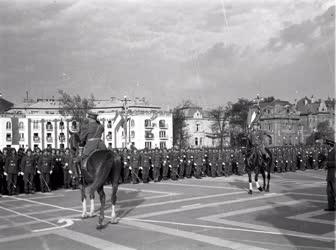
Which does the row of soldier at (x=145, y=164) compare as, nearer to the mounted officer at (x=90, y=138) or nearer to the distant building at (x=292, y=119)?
the mounted officer at (x=90, y=138)

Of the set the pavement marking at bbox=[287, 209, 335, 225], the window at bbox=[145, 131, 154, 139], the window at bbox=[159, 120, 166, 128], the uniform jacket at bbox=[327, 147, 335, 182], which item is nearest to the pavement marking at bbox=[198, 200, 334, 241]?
the pavement marking at bbox=[287, 209, 335, 225]

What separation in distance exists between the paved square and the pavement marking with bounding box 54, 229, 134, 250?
0.06ft

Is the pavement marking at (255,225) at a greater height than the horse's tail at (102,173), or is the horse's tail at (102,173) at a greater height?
the horse's tail at (102,173)

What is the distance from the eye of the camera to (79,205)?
14.0 meters

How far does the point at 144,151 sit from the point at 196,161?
11.5ft

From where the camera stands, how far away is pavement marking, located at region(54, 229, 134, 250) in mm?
8227

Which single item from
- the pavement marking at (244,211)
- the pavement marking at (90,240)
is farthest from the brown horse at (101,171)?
the pavement marking at (244,211)

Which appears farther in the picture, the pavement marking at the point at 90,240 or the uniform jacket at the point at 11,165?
the uniform jacket at the point at 11,165

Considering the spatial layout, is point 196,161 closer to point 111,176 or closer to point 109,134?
point 111,176

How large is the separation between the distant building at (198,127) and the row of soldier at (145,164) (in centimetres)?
7921

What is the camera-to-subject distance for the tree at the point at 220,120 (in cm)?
10231

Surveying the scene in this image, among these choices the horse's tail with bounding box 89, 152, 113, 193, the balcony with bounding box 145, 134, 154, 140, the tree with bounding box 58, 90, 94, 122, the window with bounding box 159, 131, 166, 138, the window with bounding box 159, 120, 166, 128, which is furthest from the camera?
the window with bounding box 159, 131, 166, 138

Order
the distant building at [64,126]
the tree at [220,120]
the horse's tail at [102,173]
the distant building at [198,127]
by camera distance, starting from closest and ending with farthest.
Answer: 1. the horse's tail at [102,173]
2. the distant building at [64,126]
3. the tree at [220,120]
4. the distant building at [198,127]

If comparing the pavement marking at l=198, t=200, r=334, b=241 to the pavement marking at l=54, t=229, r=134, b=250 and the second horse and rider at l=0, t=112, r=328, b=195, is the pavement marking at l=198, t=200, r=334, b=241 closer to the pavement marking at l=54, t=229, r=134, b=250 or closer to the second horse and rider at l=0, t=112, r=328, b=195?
the pavement marking at l=54, t=229, r=134, b=250
